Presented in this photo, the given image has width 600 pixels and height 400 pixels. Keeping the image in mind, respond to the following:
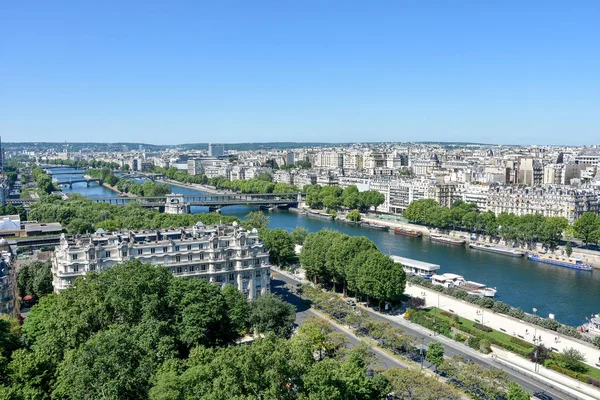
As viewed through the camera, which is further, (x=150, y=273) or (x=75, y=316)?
(x=150, y=273)

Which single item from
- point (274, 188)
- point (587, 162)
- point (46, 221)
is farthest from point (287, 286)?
point (587, 162)

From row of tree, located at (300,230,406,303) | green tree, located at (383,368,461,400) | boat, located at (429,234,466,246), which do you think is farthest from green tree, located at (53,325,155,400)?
boat, located at (429,234,466,246)

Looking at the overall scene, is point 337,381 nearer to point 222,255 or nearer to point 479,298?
point 222,255

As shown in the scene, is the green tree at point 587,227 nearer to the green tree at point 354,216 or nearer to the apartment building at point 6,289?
the green tree at point 354,216

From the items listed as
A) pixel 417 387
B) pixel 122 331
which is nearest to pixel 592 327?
pixel 417 387

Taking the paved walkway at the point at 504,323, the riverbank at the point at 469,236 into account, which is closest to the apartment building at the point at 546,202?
the riverbank at the point at 469,236

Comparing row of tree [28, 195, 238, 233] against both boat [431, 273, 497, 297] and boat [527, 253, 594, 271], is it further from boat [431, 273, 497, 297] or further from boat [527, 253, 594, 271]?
boat [527, 253, 594, 271]
